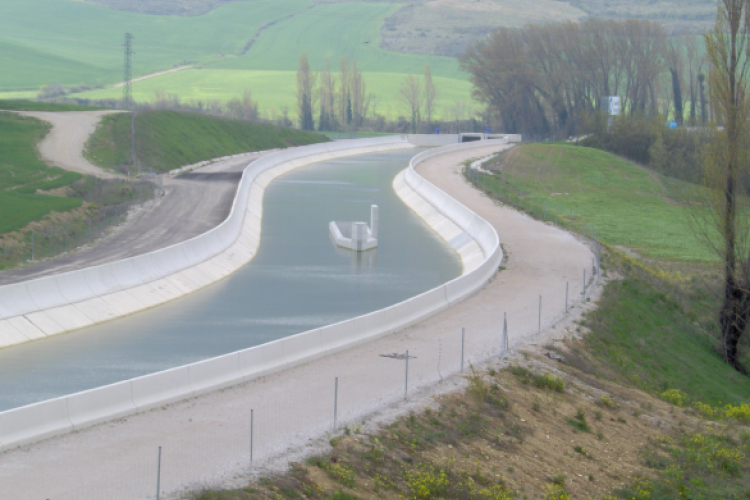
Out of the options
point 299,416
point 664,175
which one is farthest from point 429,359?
point 664,175

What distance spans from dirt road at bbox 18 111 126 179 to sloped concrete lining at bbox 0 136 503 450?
39581 millimetres

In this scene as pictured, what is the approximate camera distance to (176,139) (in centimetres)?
8138

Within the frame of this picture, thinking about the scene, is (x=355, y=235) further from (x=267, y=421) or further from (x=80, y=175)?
(x=267, y=421)

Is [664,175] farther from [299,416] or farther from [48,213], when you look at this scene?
[299,416]

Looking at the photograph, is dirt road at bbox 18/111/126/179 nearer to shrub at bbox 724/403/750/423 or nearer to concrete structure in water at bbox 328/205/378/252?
concrete structure in water at bbox 328/205/378/252

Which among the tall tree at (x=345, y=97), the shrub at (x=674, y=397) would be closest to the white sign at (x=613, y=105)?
the tall tree at (x=345, y=97)

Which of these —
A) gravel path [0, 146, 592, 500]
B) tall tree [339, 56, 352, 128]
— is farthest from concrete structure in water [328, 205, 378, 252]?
tall tree [339, 56, 352, 128]

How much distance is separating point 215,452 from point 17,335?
44.9ft

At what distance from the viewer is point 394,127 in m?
164

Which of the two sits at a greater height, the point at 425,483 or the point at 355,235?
the point at 355,235

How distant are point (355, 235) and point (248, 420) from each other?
29.4 metres

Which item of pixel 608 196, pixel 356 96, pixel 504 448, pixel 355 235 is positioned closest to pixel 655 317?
pixel 504 448

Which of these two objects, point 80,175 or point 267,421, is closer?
point 267,421

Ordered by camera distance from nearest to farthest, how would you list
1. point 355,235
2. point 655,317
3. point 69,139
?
point 655,317
point 355,235
point 69,139
